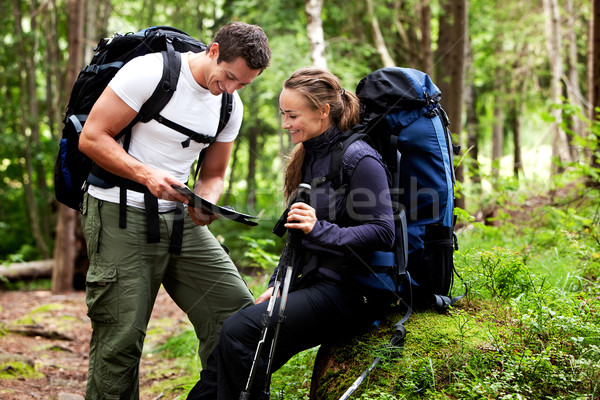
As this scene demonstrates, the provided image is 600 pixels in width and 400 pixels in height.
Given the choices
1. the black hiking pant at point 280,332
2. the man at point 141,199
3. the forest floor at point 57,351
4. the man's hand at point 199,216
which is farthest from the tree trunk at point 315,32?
the black hiking pant at point 280,332

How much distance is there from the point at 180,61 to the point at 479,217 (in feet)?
23.2

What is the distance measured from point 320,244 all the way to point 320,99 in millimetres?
889

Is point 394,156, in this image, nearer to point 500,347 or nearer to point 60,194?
point 500,347

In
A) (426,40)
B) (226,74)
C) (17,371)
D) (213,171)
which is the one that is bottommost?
(17,371)

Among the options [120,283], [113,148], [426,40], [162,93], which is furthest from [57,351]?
[426,40]

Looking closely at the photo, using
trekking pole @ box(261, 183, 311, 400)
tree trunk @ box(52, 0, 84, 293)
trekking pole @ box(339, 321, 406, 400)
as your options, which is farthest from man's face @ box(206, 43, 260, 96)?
tree trunk @ box(52, 0, 84, 293)

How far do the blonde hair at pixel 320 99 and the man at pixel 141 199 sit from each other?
0.30m

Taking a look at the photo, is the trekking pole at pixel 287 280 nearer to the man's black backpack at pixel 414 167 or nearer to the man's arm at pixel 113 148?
the man's black backpack at pixel 414 167

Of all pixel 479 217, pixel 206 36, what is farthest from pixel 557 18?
pixel 206 36

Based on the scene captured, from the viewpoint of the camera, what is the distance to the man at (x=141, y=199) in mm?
2986

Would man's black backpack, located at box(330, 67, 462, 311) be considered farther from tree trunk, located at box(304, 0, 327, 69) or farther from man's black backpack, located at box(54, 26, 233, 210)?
tree trunk, located at box(304, 0, 327, 69)

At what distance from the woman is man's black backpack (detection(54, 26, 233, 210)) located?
0.72 meters

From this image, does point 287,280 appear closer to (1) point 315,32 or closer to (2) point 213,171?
(2) point 213,171

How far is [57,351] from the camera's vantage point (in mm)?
6250
